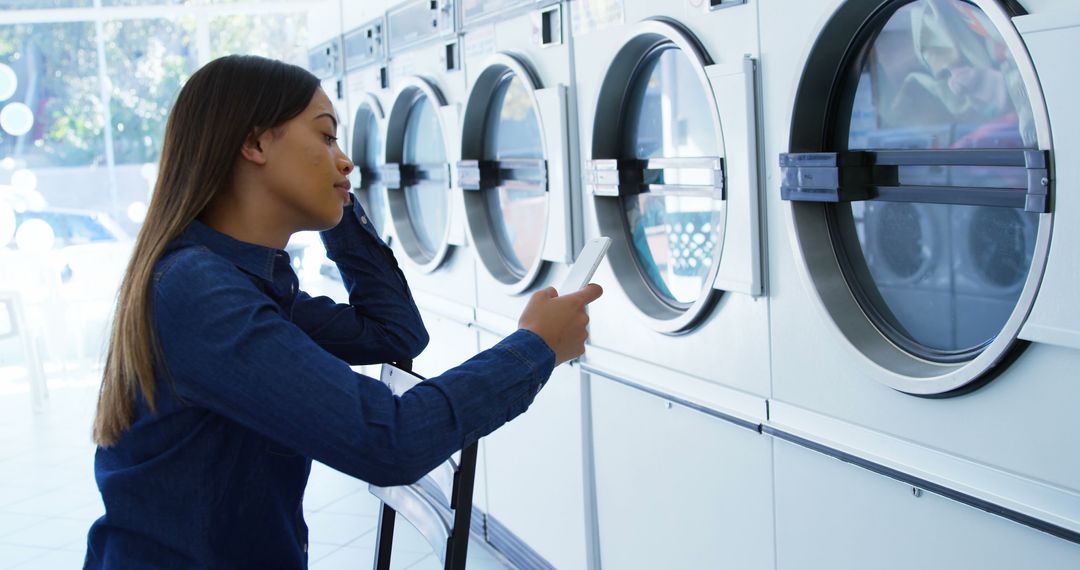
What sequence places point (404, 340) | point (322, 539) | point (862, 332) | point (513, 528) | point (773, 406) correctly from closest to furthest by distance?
point (404, 340) < point (862, 332) < point (773, 406) < point (513, 528) < point (322, 539)

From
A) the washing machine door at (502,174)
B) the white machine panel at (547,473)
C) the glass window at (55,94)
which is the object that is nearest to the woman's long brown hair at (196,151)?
the white machine panel at (547,473)

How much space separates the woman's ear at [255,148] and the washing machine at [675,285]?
1.00 meters

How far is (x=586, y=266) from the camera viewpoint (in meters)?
1.14

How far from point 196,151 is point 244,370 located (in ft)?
1.07

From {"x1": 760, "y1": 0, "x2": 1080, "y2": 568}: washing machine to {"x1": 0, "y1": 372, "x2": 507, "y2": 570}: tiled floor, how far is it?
173cm

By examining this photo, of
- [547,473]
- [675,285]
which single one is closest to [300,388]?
[675,285]

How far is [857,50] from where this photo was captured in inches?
67.7

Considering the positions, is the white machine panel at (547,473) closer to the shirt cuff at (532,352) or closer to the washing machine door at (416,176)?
the washing machine door at (416,176)

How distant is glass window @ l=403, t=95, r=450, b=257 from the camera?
3.95m

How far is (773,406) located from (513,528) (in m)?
1.47

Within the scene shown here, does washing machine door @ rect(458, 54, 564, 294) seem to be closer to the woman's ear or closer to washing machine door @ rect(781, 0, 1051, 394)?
washing machine door @ rect(781, 0, 1051, 394)

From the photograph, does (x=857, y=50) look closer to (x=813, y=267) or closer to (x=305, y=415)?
(x=813, y=267)

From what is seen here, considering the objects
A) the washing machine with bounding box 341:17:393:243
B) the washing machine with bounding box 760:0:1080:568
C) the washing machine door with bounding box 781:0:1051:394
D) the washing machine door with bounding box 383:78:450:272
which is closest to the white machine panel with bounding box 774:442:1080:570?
the washing machine with bounding box 760:0:1080:568

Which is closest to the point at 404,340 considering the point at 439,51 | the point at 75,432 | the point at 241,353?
the point at 241,353
